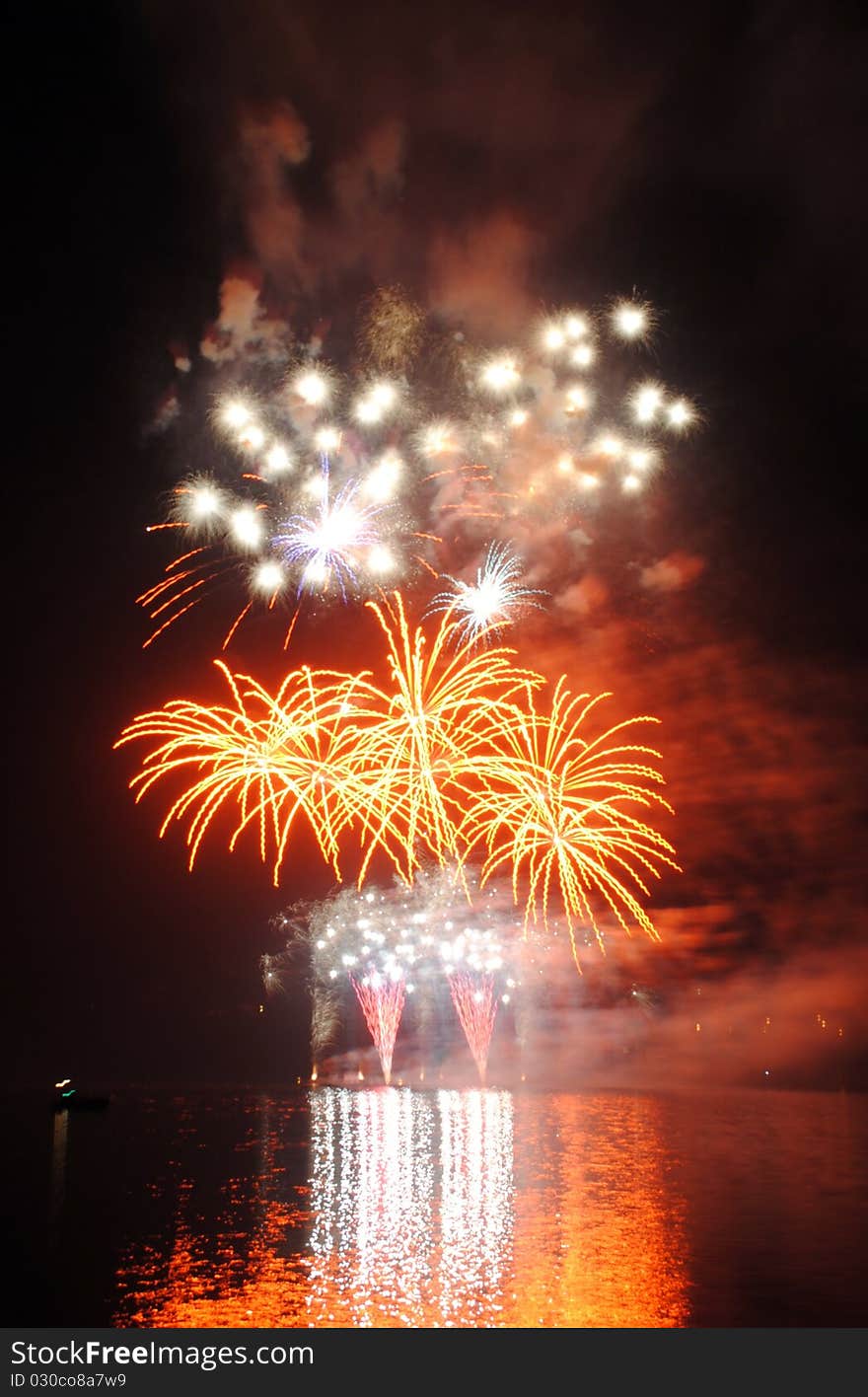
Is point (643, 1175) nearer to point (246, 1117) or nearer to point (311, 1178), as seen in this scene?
point (311, 1178)

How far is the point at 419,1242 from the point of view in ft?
58.5

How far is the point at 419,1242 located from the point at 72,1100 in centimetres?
4929

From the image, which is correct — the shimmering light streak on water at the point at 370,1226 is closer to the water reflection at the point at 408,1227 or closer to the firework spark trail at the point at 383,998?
the water reflection at the point at 408,1227

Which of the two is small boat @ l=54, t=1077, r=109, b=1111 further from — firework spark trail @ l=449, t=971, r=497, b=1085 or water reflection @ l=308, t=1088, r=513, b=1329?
firework spark trail @ l=449, t=971, r=497, b=1085

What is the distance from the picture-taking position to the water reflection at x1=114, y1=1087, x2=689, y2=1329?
43.9ft

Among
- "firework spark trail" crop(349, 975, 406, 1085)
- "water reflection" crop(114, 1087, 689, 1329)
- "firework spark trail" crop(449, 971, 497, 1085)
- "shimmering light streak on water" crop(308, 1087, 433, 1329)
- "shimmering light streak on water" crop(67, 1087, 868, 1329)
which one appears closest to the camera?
"water reflection" crop(114, 1087, 689, 1329)

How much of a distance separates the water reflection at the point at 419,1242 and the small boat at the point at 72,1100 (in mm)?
26300

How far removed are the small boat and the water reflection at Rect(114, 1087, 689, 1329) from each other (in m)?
26.3

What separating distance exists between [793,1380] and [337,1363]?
16.7 ft

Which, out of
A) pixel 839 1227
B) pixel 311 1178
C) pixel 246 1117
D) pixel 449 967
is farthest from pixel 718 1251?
pixel 449 967

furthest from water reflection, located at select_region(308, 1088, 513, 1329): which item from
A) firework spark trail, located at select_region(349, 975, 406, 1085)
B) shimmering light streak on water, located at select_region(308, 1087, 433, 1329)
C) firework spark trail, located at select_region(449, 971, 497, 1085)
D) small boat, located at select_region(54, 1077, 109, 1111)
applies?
firework spark trail, located at select_region(349, 975, 406, 1085)

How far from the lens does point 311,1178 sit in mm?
28047

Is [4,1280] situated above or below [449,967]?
below

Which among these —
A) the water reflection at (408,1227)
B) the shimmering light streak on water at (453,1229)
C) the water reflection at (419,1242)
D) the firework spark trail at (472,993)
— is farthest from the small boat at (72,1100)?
the water reflection at (419,1242)
